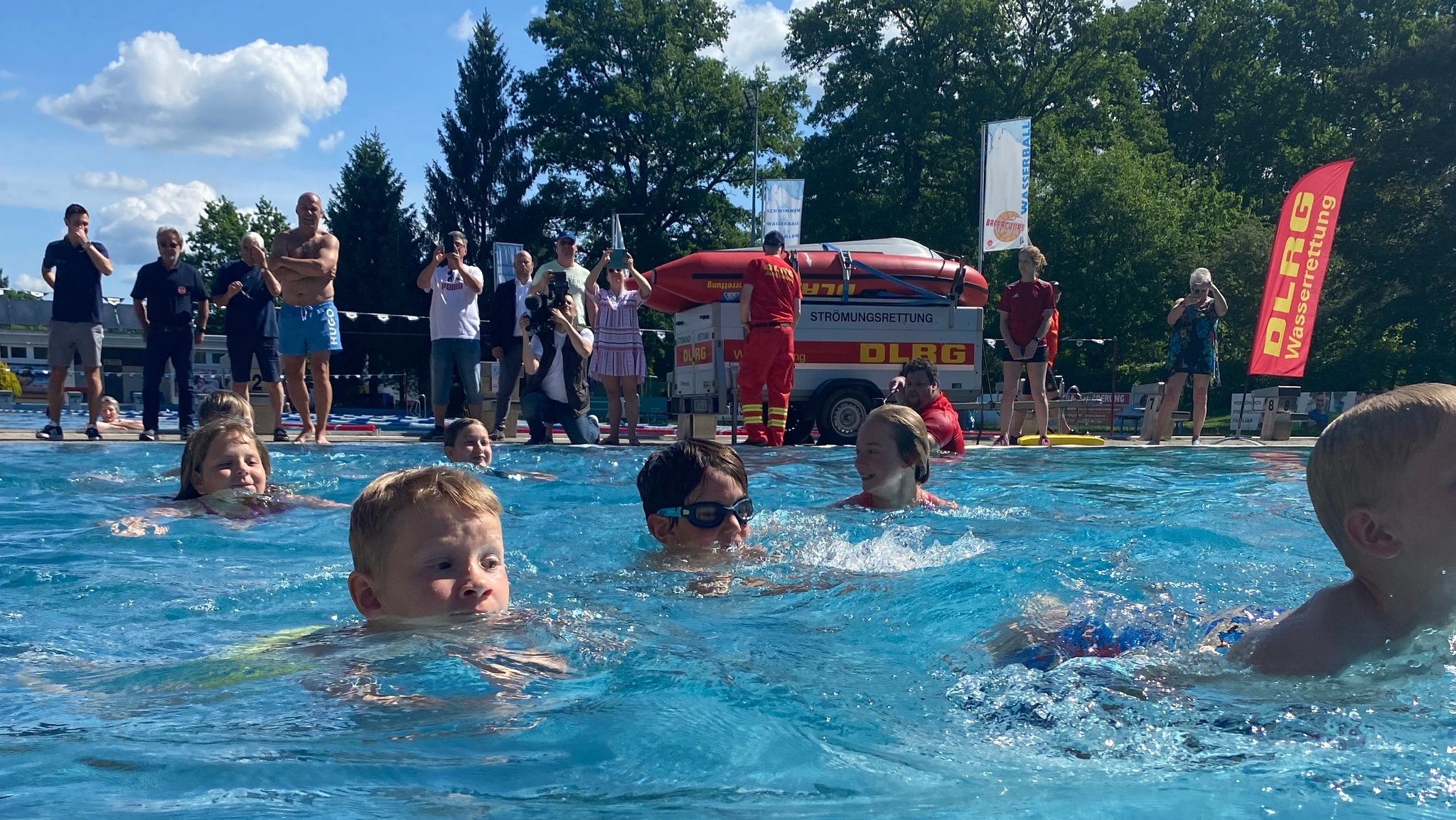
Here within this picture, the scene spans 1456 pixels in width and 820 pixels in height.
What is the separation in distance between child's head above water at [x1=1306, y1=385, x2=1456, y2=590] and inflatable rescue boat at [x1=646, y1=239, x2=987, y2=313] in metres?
11.2

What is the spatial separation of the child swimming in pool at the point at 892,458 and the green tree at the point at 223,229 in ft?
168

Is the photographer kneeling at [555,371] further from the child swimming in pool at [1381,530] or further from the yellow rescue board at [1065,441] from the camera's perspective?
the child swimming in pool at [1381,530]

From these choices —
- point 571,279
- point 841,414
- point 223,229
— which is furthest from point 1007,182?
point 223,229

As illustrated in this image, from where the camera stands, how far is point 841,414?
1337 centimetres

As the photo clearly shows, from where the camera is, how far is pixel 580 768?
6.49ft

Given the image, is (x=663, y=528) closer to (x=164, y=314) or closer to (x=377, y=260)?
(x=164, y=314)

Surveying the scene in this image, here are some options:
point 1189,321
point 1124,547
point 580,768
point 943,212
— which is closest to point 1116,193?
point 943,212

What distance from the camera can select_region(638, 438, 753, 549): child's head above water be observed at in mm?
4113

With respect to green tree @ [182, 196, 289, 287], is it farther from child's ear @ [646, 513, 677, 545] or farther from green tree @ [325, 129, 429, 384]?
child's ear @ [646, 513, 677, 545]

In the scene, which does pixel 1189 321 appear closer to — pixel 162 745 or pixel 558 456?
pixel 558 456

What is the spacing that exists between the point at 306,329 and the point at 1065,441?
7992 mm

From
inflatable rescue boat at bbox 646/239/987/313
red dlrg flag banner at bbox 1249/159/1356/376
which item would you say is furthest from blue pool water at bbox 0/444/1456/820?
red dlrg flag banner at bbox 1249/159/1356/376

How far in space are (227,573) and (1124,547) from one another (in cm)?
374

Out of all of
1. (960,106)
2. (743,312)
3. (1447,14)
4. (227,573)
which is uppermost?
(1447,14)
